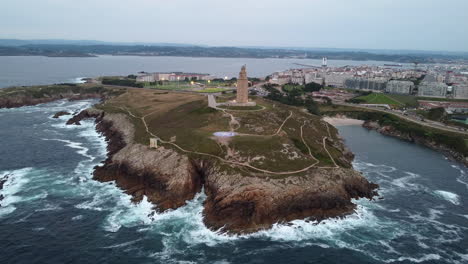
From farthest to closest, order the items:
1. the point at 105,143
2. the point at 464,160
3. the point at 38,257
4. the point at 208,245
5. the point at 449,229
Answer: the point at 105,143, the point at 464,160, the point at 449,229, the point at 208,245, the point at 38,257

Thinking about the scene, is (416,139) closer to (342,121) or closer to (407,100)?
(342,121)

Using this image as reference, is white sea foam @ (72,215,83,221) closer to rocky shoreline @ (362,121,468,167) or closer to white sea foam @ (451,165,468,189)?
white sea foam @ (451,165,468,189)

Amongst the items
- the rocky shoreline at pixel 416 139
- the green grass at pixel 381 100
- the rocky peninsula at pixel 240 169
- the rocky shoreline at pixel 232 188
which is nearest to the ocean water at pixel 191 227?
the rocky shoreline at pixel 232 188

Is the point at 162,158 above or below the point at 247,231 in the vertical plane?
above

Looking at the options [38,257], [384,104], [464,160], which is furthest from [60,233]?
[384,104]

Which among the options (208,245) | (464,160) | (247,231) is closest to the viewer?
(208,245)

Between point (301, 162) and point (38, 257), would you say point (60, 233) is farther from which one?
point (301, 162)

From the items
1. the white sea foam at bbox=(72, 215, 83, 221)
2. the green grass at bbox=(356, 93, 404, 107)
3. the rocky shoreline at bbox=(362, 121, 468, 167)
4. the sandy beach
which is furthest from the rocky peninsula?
the green grass at bbox=(356, 93, 404, 107)
